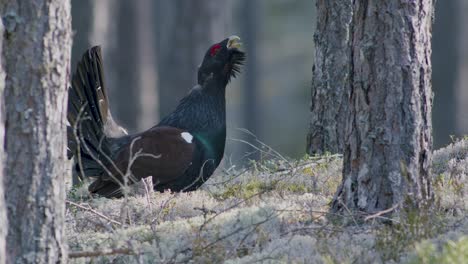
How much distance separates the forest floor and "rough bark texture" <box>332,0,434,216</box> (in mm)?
179

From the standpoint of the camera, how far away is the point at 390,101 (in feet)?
17.1

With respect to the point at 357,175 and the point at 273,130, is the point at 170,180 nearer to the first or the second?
the point at 357,175

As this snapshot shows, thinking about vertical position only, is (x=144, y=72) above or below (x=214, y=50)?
below

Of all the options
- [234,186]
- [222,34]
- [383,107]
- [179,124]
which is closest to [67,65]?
[383,107]

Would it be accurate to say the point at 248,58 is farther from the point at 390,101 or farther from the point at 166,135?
the point at 390,101

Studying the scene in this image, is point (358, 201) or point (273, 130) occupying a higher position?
point (358, 201)

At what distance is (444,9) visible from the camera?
20.8 m

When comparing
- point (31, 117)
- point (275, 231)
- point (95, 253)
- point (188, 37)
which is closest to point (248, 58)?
point (188, 37)

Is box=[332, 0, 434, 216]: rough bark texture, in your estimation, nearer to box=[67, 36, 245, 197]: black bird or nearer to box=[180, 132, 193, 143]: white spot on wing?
box=[67, 36, 245, 197]: black bird

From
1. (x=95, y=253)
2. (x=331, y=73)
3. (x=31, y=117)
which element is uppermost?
(x=31, y=117)

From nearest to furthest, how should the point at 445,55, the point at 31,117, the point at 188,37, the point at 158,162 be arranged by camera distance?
the point at 31,117, the point at 158,162, the point at 188,37, the point at 445,55

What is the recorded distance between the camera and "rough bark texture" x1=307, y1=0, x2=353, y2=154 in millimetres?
7484

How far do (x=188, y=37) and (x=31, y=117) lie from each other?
11036 millimetres

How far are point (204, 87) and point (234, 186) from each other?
1347 mm
